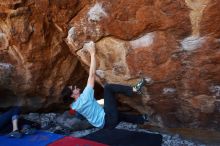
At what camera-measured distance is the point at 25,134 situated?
13.9 ft

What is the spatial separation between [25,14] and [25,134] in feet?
4.65

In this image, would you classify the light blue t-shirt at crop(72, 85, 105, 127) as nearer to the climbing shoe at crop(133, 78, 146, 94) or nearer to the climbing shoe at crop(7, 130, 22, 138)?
the climbing shoe at crop(133, 78, 146, 94)

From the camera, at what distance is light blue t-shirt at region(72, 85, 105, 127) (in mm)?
4133

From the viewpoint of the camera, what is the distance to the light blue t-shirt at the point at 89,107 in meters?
4.13

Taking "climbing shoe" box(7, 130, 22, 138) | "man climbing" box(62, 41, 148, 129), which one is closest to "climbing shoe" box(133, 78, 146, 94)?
"man climbing" box(62, 41, 148, 129)

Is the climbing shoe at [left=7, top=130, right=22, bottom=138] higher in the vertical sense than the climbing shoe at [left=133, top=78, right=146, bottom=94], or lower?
lower

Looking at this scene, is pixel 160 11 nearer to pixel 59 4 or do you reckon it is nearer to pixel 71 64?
pixel 59 4

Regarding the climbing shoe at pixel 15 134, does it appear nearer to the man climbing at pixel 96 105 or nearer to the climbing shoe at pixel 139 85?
the man climbing at pixel 96 105

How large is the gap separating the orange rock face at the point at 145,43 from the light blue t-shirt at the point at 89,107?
37 cm

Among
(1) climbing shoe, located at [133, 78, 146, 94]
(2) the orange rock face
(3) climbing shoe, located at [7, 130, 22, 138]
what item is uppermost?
(2) the orange rock face

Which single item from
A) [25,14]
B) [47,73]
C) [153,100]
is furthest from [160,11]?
[47,73]

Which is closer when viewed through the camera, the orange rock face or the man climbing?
the orange rock face

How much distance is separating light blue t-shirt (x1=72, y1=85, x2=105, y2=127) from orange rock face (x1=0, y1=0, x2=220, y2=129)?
0.37 m

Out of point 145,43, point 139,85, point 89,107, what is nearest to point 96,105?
point 89,107
